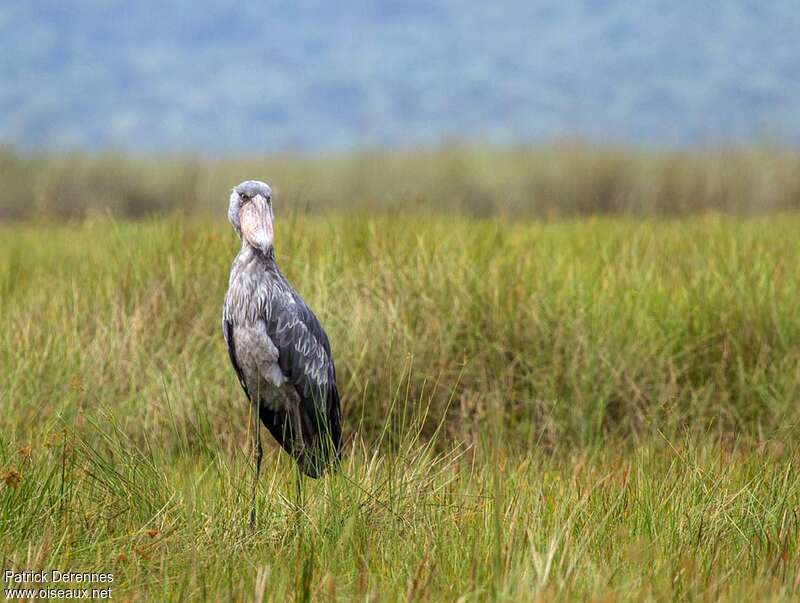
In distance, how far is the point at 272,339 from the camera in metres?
3.73

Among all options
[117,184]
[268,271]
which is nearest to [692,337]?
[268,271]

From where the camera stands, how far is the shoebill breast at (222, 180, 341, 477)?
3.55 meters

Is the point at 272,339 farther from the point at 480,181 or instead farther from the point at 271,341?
the point at 480,181

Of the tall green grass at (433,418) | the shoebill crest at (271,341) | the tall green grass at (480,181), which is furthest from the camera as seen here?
the tall green grass at (480,181)

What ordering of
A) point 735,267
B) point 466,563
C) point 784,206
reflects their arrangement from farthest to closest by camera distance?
point 784,206
point 735,267
point 466,563

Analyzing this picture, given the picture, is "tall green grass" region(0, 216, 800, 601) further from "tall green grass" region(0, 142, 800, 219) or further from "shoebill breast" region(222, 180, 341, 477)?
"tall green grass" region(0, 142, 800, 219)

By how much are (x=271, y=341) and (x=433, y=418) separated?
1614mm

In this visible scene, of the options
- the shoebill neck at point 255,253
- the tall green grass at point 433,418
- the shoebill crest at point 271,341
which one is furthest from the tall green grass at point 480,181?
the shoebill neck at point 255,253

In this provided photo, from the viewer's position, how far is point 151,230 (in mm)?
6113

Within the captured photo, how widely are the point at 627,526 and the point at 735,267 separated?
3.00 meters

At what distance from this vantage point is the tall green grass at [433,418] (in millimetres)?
3023

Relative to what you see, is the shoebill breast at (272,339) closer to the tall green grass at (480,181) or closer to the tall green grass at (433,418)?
the tall green grass at (433,418)

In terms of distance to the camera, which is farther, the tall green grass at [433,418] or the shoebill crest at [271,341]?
the shoebill crest at [271,341]

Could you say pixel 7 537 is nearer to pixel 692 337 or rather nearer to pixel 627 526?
pixel 627 526
